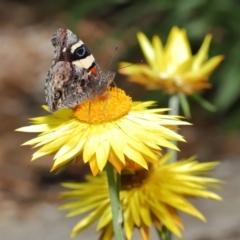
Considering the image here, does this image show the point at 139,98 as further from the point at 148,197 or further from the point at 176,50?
the point at 148,197

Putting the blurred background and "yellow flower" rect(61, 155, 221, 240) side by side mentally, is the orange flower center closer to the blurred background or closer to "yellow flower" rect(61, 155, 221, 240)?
"yellow flower" rect(61, 155, 221, 240)

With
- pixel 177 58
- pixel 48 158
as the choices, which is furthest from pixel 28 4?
pixel 177 58

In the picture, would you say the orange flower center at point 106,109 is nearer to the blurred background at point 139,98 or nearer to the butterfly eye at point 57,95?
the butterfly eye at point 57,95

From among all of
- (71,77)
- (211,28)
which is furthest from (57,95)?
(211,28)

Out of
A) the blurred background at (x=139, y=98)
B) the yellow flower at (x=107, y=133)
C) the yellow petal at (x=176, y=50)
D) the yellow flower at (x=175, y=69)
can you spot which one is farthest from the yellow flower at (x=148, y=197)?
the blurred background at (x=139, y=98)

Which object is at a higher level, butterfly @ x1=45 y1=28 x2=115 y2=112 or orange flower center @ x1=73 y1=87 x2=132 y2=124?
butterfly @ x1=45 y1=28 x2=115 y2=112

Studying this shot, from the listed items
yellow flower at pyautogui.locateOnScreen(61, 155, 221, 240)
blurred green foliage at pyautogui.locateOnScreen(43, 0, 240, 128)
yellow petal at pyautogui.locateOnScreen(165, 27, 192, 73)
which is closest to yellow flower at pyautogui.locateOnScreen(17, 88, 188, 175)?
yellow flower at pyautogui.locateOnScreen(61, 155, 221, 240)
